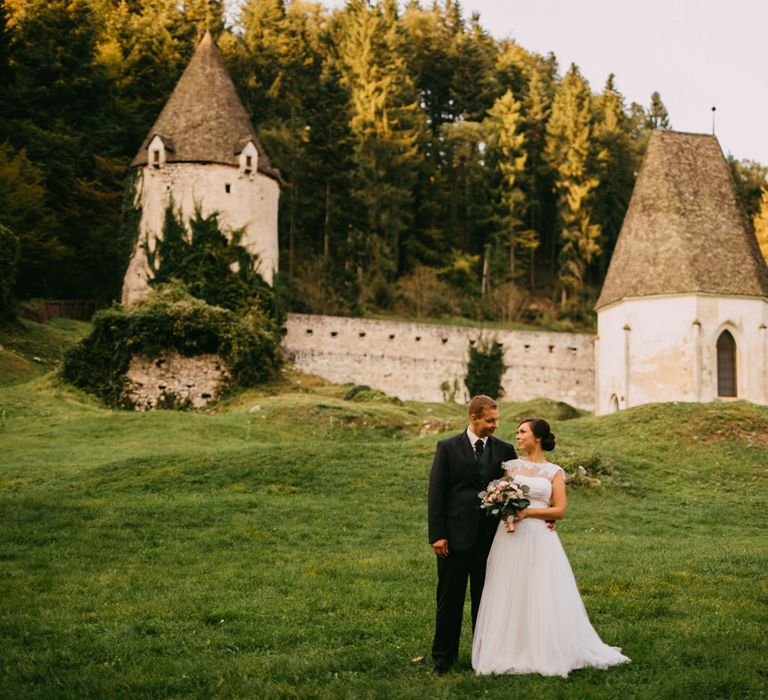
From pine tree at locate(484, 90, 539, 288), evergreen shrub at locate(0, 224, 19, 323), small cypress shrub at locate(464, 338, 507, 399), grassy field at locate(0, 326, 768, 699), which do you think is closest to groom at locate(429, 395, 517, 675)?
grassy field at locate(0, 326, 768, 699)

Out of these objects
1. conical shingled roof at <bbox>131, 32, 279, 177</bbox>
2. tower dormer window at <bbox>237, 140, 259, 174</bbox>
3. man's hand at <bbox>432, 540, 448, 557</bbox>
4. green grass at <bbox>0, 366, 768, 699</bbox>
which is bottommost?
green grass at <bbox>0, 366, 768, 699</bbox>

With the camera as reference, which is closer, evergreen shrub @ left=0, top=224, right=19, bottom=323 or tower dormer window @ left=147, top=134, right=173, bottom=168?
evergreen shrub @ left=0, top=224, right=19, bottom=323

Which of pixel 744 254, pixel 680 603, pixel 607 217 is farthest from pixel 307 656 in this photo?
pixel 607 217

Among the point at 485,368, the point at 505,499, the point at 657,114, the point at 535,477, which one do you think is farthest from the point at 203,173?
the point at 657,114

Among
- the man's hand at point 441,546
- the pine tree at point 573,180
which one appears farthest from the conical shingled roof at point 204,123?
the man's hand at point 441,546

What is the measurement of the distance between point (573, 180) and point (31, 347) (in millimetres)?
30675

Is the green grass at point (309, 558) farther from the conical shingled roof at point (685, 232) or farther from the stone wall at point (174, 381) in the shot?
the conical shingled roof at point (685, 232)

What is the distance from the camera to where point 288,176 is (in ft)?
141

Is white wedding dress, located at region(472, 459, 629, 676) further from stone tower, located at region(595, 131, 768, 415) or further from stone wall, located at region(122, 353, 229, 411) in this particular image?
stone tower, located at region(595, 131, 768, 415)

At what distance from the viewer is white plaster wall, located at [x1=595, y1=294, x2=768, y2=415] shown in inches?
1148

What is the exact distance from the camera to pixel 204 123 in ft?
110

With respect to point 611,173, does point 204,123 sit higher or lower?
lower

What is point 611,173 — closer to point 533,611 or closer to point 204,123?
point 204,123

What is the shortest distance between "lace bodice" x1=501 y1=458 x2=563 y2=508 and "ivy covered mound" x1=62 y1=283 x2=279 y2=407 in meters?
22.1
